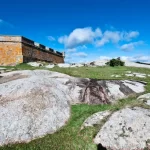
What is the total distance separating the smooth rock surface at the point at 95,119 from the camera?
1281cm

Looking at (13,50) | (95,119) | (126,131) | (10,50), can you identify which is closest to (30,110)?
(95,119)

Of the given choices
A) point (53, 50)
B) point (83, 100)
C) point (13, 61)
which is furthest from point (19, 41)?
point (83, 100)

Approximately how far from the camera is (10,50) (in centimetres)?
3916

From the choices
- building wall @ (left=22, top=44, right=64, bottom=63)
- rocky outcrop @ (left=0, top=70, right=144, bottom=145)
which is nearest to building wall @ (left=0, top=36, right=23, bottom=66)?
building wall @ (left=22, top=44, right=64, bottom=63)

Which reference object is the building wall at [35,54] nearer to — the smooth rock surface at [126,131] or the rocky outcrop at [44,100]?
the rocky outcrop at [44,100]

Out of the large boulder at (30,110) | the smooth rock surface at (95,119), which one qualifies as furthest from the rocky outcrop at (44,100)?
the smooth rock surface at (95,119)

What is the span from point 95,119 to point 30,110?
3789mm

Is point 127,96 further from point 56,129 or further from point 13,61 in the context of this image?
point 13,61

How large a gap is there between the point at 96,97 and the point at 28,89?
5.08 metres

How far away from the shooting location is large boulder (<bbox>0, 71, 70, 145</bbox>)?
11.8m

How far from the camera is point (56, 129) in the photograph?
12.6 metres

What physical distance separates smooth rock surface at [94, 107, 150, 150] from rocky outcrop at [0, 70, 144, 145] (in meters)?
2.85

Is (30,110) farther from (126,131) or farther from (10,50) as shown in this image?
(10,50)

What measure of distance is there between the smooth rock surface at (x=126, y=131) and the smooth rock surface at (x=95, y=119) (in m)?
0.79
